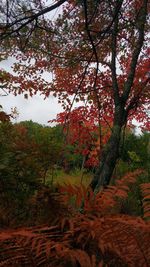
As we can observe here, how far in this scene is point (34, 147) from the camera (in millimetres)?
3811

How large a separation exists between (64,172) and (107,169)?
8.62 metres

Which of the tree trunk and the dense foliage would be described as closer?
the dense foliage

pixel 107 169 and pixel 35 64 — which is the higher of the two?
pixel 35 64

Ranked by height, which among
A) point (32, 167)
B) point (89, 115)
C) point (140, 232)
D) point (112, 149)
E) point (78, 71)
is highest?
point (78, 71)

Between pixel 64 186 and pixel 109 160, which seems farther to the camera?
pixel 109 160

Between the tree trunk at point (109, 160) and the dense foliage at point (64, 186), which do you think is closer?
the dense foliage at point (64, 186)

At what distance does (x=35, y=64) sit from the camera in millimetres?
10141

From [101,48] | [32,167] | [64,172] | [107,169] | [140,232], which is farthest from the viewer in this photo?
[64,172]

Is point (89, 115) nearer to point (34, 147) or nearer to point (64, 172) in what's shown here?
point (64, 172)

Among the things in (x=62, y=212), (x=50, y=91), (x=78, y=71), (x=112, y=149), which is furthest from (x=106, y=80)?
(x=62, y=212)

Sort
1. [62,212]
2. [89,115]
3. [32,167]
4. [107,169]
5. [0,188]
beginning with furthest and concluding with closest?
[89,115] < [107,169] < [32,167] < [0,188] < [62,212]

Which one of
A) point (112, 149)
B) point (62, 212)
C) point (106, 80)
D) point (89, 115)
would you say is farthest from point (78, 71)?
point (62, 212)

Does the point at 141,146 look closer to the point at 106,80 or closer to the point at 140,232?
the point at 106,80

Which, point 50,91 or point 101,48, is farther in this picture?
point 50,91
